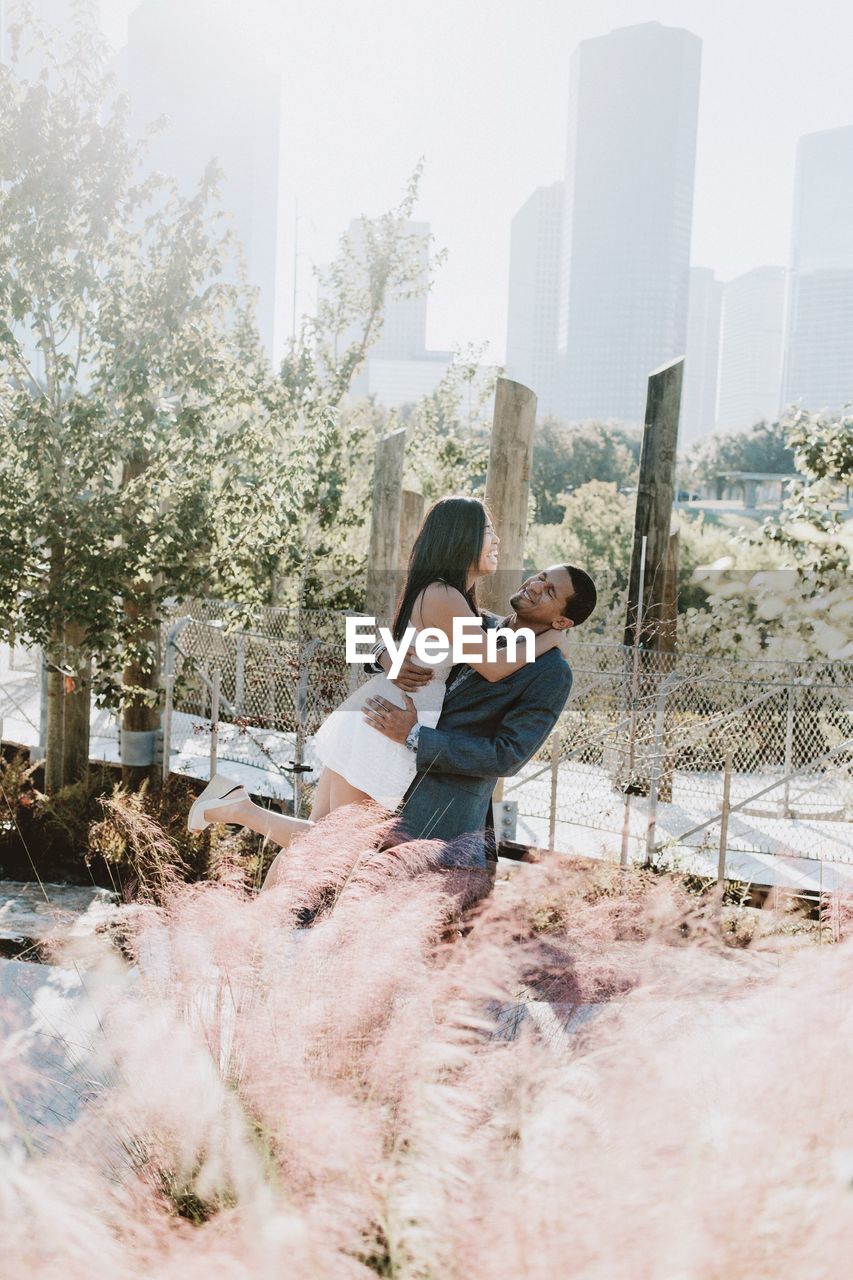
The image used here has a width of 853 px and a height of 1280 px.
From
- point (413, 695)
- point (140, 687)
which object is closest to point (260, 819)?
point (413, 695)

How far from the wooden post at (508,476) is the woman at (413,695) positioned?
1686 millimetres

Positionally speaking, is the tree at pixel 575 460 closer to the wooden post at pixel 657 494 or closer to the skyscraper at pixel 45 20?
the wooden post at pixel 657 494

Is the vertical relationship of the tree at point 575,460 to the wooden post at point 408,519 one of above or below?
above

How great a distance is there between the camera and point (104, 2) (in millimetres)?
5820

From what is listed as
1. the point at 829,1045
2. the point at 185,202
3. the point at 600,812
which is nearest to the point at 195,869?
the point at 600,812

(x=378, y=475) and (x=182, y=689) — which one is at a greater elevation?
(x=378, y=475)

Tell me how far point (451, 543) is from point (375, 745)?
1.78 feet

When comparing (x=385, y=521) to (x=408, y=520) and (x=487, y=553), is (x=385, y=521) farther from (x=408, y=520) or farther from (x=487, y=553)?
(x=487, y=553)

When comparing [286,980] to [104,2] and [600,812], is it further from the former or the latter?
[104,2]

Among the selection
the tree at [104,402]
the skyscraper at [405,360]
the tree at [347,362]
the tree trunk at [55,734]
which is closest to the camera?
the tree at [104,402]

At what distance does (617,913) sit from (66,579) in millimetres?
4091

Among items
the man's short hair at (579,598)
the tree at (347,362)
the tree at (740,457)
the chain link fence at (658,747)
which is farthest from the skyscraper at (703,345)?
the man's short hair at (579,598)

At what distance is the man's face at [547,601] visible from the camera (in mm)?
2932

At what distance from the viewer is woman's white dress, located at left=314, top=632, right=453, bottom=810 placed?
2549 mm
